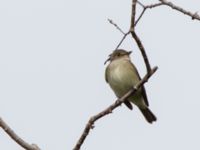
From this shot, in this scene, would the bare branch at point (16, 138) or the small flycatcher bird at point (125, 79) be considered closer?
the bare branch at point (16, 138)

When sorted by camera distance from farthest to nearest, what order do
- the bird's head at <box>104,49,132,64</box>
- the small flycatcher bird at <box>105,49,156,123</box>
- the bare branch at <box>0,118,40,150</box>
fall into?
the bird's head at <box>104,49,132,64</box> < the small flycatcher bird at <box>105,49,156,123</box> < the bare branch at <box>0,118,40,150</box>

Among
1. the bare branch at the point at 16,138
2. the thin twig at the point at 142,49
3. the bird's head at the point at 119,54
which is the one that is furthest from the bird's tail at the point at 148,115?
the bare branch at the point at 16,138

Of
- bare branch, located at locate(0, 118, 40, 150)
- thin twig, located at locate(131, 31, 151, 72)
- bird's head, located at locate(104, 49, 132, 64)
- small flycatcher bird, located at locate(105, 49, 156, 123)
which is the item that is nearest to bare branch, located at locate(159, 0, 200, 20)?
thin twig, located at locate(131, 31, 151, 72)

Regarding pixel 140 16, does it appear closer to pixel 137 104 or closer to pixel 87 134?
pixel 87 134

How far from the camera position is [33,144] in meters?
5.32

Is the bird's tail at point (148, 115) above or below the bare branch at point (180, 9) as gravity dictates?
below

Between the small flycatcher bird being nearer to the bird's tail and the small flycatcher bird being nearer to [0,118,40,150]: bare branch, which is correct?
the bird's tail

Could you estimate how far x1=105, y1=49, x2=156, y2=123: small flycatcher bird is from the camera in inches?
363

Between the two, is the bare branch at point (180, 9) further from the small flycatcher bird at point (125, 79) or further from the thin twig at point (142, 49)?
the small flycatcher bird at point (125, 79)

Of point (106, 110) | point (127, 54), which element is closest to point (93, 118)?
point (106, 110)

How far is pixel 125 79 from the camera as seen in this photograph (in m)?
9.24

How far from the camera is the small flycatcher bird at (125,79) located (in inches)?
363

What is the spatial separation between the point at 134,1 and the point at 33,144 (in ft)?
4.50

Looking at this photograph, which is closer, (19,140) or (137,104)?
(19,140)
